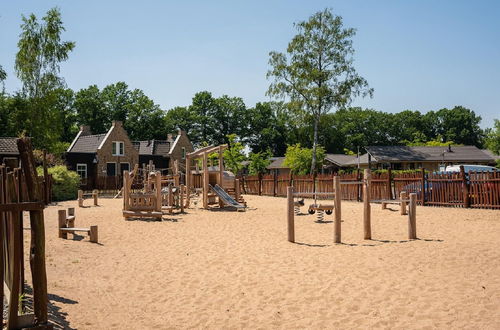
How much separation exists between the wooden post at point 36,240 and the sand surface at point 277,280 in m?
1.32

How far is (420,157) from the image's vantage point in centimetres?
5322

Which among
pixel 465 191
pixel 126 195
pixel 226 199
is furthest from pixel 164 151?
pixel 465 191

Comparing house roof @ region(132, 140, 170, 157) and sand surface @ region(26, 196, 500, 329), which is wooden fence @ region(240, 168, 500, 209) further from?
house roof @ region(132, 140, 170, 157)

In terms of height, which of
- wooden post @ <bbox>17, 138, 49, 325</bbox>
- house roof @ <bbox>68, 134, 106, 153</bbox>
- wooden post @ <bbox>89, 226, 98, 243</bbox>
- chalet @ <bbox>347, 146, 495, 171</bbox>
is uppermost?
house roof @ <bbox>68, 134, 106, 153</bbox>

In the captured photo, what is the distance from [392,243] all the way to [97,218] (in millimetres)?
11258

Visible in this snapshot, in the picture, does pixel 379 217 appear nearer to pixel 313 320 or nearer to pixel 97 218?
pixel 97 218

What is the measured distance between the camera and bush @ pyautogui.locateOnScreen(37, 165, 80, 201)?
29408 millimetres

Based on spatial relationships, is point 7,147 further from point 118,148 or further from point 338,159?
point 338,159

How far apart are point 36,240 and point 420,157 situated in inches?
2118

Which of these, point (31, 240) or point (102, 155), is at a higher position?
point (102, 155)

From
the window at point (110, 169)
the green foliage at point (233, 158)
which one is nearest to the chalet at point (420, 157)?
the green foliage at point (233, 158)

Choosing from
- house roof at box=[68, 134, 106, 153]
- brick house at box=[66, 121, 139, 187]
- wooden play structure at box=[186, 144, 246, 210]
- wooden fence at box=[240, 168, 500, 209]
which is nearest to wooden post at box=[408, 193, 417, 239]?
wooden fence at box=[240, 168, 500, 209]

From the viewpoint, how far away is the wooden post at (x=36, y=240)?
13.1 feet

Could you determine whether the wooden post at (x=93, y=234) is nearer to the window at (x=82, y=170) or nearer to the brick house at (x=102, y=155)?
the brick house at (x=102, y=155)
